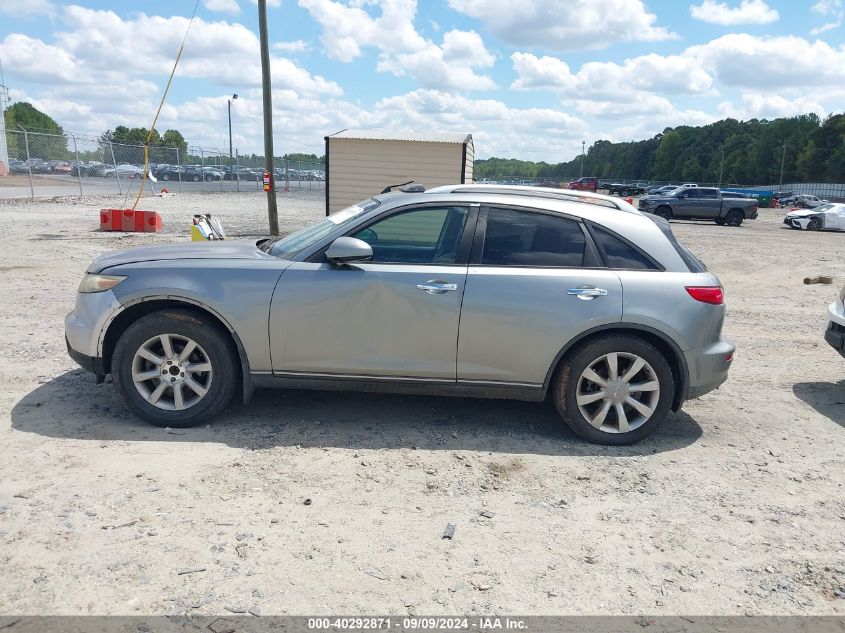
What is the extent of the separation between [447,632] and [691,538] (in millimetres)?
1467

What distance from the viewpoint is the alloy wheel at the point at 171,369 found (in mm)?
4426

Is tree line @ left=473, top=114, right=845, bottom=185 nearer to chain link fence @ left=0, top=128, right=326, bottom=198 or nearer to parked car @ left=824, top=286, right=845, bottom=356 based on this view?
chain link fence @ left=0, top=128, right=326, bottom=198

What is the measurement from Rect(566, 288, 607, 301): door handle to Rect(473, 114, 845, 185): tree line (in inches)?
3128

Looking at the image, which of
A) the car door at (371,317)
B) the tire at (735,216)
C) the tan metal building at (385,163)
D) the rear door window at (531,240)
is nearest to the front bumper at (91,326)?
the car door at (371,317)

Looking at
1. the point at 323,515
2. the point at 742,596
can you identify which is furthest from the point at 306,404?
the point at 742,596

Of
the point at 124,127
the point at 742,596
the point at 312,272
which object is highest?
the point at 124,127

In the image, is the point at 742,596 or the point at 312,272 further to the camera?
the point at 312,272

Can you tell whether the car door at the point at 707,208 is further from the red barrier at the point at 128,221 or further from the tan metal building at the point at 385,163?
the red barrier at the point at 128,221

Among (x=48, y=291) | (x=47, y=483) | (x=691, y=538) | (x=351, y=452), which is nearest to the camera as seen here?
(x=691, y=538)

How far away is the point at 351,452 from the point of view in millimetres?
4234

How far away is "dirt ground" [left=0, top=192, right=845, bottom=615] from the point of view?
289 centimetres

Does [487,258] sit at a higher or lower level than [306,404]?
higher

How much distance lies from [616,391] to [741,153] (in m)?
116

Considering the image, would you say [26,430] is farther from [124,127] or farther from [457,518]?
[124,127]
